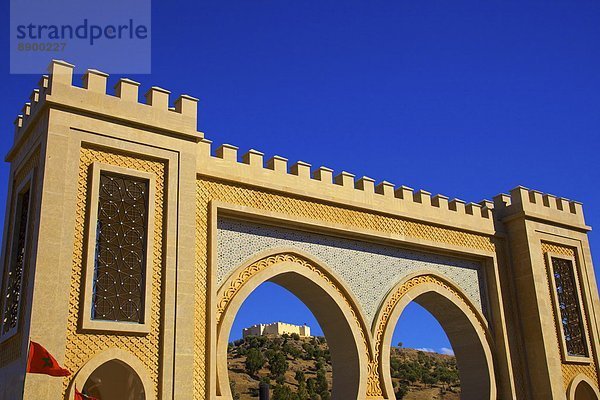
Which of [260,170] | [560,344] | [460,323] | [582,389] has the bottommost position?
[582,389]

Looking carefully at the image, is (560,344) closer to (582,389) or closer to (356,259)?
(582,389)

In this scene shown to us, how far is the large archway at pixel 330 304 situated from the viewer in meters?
8.60

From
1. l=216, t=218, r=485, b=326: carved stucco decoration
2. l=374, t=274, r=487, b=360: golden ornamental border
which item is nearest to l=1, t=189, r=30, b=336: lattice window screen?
l=216, t=218, r=485, b=326: carved stucco decoration

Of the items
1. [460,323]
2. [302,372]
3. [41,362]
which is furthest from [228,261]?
[302,372]

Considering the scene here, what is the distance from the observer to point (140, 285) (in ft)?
24.1

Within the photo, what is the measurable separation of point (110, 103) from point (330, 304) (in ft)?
12.8

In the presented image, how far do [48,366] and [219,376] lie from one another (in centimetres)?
205

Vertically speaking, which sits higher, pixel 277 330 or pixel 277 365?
pixel 277 330

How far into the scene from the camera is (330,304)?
9148 mm

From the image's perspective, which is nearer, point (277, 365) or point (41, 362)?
point (41, 362)

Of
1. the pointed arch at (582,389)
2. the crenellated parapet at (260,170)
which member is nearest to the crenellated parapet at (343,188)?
the crenellated parapet at (260,170)

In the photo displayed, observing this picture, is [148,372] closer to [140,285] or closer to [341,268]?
[140,285]

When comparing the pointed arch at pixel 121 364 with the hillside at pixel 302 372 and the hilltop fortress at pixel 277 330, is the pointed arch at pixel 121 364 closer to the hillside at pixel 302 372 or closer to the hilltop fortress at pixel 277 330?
the hillside at pixel 302 372

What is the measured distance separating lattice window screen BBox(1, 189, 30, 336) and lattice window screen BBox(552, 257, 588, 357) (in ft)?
26.4
